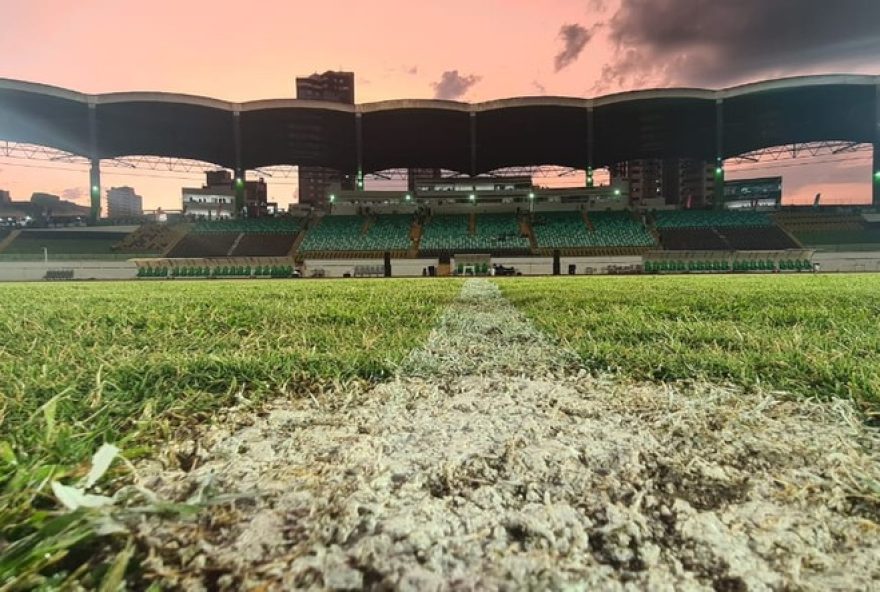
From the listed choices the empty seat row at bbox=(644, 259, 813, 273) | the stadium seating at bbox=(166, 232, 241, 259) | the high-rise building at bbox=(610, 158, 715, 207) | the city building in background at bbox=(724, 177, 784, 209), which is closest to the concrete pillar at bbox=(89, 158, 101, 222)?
the stadium seating at bbox=(166, 232, 241, 259)

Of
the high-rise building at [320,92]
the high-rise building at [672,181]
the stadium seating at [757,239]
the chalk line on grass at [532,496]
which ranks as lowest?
the chalk line on grass at [532,496]

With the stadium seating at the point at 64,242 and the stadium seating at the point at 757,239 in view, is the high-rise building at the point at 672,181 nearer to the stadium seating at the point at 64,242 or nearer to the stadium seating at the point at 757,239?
the stadium seating at the point at 757,239

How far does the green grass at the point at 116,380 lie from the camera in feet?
2.74

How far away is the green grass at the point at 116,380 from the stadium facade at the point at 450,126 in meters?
37.7

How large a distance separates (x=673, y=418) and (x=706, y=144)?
5189cm

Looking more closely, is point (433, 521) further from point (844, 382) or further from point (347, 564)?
point (844, 382)

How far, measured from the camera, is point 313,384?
1.99 meters

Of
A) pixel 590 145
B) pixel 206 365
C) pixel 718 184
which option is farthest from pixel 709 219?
pixel 206 365

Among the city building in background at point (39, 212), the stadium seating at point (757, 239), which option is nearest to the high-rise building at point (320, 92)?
the city building in background at point (39, 212)

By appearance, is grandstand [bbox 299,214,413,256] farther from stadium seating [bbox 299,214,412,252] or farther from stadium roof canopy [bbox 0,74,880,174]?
stadium roof canopy [bbox 0,74,880,174]

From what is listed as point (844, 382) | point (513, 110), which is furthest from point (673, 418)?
point (513, 110)

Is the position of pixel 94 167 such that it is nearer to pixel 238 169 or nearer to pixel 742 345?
pixel 238 169

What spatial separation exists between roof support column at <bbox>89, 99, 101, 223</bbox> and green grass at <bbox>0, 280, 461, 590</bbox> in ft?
141

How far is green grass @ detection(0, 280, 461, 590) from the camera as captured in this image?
2.74ft
